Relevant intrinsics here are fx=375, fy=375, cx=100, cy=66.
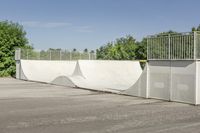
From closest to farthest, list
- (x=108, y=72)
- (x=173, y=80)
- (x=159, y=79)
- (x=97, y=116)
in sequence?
(x=97, y=116)
(x=173, y=80)
(x=159, y=79)
(x=108, y=72)

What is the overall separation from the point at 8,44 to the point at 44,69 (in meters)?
6.51

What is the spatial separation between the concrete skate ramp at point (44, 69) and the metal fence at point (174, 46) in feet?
52.2

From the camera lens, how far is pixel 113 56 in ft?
161

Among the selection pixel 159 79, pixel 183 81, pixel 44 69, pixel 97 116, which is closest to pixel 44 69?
pixel 44 69

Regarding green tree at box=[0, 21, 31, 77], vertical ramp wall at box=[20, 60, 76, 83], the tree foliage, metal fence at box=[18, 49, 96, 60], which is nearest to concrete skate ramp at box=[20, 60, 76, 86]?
vertical ramp wall at box=[20, 60, 76, 83]

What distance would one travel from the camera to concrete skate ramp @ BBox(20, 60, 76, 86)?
106 feet

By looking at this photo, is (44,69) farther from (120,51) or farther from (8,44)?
(120,51)

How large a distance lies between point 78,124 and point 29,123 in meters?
1.38

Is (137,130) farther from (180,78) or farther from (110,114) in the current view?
(180,78)

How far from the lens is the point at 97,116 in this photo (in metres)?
11.8

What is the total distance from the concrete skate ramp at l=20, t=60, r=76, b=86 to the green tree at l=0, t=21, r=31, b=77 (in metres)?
4.12

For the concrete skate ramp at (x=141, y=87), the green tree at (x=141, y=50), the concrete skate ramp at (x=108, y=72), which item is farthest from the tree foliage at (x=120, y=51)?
the concrete skate ramp at (x=141, y=87)

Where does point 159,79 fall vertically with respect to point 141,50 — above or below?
below

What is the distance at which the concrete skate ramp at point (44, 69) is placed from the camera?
106ft
